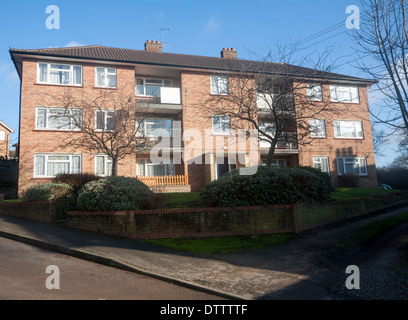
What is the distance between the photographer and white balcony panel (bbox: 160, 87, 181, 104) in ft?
68.2

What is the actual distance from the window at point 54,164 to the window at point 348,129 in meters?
17.7

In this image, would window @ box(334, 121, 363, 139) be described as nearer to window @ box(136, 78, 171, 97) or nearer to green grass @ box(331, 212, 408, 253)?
window @ box(136, 78, 171, 97)

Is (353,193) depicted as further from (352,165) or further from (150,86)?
(150,86)

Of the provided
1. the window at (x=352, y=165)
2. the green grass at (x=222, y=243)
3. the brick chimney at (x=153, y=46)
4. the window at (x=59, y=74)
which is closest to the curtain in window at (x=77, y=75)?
the window at (x=59, y=74)

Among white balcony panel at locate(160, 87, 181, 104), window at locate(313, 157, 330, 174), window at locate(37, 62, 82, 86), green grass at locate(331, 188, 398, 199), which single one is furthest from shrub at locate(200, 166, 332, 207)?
window at locate(37, 62, 82, 86)

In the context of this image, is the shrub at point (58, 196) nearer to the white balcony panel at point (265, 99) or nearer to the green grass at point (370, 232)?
the white balcony panel at point (265, 99)

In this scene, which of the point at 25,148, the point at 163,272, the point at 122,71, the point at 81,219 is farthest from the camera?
the point at 122,71

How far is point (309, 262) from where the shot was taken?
743cm

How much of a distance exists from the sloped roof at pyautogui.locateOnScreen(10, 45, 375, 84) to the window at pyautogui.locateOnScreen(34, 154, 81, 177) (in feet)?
19.1

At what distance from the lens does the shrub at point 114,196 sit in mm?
10266

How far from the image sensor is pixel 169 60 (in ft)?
74.2

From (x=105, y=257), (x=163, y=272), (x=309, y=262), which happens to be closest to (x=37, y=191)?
(x=105, y=257)
